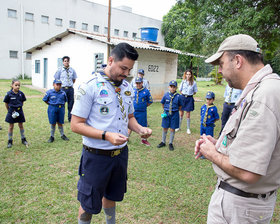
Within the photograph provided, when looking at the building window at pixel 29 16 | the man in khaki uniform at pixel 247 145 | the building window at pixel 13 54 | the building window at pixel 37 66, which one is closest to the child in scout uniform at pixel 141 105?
the man in khaki uniform at pixel 247 145

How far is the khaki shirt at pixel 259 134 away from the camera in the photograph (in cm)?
128

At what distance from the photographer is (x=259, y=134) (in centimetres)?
128

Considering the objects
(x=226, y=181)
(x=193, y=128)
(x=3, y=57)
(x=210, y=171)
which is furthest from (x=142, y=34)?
(x=3, y=57)

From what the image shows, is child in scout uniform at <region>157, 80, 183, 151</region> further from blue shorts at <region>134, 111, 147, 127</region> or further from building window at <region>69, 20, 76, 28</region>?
building window at <region>69, 20, 76, 28</region>

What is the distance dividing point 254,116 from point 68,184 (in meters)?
3.44

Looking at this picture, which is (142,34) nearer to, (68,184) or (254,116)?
(68,184)

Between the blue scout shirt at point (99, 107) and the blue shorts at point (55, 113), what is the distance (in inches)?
163

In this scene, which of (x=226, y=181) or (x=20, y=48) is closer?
(x=226, y=181)

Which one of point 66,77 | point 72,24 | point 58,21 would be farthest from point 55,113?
point 72,24

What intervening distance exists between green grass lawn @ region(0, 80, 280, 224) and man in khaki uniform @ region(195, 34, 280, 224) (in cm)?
179

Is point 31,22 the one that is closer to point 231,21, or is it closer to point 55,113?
point 55,113

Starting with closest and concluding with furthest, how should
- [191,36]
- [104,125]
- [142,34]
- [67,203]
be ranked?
[104,125] → [67,203] → [191,36] → [142,34]

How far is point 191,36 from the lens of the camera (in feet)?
29.9

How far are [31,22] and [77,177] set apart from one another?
1053 inches
